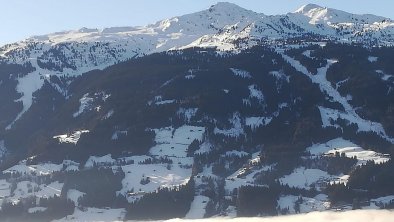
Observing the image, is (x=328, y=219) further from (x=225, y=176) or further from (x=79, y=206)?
(x=225, y=176)

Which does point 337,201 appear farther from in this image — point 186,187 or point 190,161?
point 190,161

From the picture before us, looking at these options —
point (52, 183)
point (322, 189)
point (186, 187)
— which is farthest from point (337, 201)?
point (52, 183)

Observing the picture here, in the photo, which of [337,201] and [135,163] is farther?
[135,163]

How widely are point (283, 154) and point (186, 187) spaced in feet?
104

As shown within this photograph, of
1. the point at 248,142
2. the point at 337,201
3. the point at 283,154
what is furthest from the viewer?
the point at 248,142

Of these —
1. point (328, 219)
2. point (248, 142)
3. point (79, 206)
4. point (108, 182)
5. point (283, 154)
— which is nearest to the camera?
point (328, 219)

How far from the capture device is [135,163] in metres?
173

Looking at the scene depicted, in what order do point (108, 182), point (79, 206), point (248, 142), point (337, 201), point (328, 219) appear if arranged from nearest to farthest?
1. point (328, 219)
2. point (337, 201)
3. point (79, 206)
4. point (108, 182)
5. point (248, 142)

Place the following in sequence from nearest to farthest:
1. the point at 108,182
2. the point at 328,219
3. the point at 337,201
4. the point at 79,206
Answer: the point at 328,219
the point at 337,201
the point at 79,206
the point at 108,182

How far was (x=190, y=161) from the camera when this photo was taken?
173 m

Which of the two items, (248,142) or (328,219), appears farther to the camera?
(248,142)

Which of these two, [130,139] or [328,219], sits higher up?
[328,219]

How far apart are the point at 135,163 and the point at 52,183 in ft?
73.9

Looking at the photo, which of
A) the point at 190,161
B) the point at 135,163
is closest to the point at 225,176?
the point at 190,161
